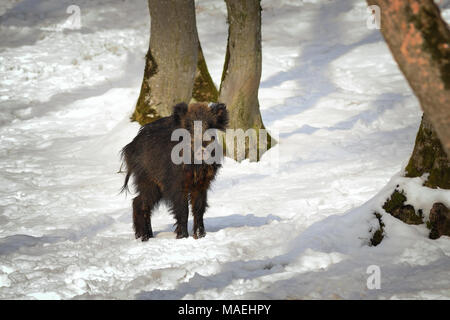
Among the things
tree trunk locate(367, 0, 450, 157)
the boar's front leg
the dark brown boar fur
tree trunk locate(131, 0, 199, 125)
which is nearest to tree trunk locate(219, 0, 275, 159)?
tree trunk locate(131, 0, 199, 125)

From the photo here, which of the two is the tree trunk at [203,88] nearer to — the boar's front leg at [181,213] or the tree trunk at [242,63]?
the tree trunk at [242,63]

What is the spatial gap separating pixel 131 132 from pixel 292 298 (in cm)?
765

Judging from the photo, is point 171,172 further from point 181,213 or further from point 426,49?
point 426,49

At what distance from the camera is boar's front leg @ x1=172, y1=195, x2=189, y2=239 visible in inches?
231

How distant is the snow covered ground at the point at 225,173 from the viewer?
13.3ft

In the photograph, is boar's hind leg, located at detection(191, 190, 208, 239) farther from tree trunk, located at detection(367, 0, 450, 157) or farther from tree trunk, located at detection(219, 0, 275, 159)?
tree trunk, located at detection(219, 0, 275, 159)

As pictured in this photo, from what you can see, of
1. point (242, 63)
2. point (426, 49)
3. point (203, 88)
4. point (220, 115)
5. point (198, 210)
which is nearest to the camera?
point (426, 49)

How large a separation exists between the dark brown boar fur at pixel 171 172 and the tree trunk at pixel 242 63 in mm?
4055

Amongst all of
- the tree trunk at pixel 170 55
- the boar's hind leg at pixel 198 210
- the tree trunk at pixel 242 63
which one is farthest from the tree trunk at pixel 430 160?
the tree trunk at pixel 170 55

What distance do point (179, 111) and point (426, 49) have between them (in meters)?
3.48

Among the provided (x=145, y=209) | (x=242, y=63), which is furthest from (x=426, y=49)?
(x=242, y=63)

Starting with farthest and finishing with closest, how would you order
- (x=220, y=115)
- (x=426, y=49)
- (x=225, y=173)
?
(x=225, y=173)
(x=220, y=115)
(x=426, y=49)

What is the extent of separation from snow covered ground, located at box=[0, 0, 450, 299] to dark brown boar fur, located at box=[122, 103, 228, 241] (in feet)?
1.28

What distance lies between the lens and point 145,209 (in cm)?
621
